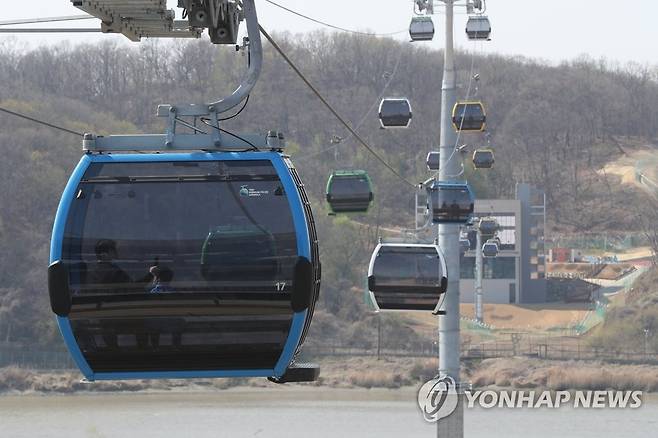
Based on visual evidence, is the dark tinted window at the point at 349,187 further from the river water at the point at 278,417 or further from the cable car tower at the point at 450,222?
the river water at the point at 278,417

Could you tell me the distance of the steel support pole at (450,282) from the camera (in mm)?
Answer: 23578

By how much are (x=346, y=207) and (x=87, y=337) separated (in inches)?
570

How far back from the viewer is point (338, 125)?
10381cm

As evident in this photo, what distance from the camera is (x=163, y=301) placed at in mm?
8203

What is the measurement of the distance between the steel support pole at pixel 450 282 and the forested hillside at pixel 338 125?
37754 millimetres

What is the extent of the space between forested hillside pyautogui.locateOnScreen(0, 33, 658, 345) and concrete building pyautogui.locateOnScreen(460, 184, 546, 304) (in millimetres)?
5341

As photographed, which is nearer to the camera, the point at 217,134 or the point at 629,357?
the point at 217,134

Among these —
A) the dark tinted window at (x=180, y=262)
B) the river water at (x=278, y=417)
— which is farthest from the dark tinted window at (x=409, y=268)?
the river water at (x=278, y=417)

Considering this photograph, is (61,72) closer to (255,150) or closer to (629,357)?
(629,357)

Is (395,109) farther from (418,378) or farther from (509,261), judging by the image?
(509,261)

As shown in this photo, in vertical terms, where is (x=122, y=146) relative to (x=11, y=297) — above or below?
above

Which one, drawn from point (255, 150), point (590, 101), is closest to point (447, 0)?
point (255, 150)

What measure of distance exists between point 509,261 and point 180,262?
60101 millimetres

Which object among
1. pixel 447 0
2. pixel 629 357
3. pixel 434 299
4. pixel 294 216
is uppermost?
pixel 447 0
